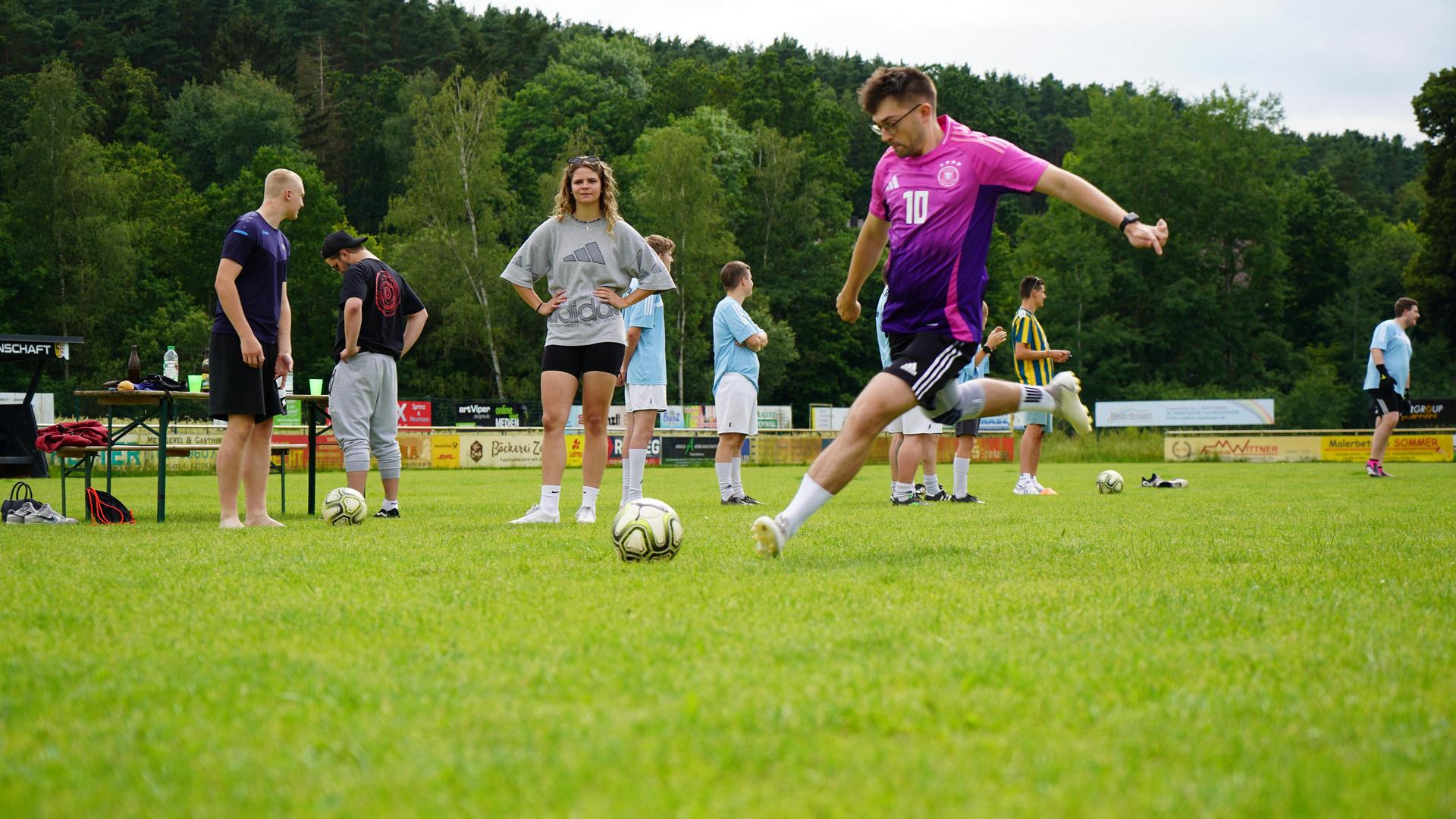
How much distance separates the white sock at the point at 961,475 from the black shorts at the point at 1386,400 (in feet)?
24.6

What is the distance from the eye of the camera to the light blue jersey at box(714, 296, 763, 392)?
1121 cm

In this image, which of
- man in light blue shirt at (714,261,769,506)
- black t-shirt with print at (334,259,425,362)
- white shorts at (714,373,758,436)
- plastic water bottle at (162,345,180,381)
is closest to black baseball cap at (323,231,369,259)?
black t-shirt with print at (334,259,425,362)

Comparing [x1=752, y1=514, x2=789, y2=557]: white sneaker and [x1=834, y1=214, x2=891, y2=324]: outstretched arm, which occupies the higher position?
[x1=834, y1=214, x2=891, y2=324]: outstretched arm

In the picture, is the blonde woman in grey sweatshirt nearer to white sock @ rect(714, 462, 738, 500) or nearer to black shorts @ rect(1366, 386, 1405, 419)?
white sock @ rect(714, 462, 738, 500)

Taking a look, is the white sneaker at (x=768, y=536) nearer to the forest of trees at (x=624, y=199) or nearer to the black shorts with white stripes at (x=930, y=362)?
the black shorts with white stripes at (x=930, y=362)

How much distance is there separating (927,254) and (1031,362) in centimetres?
732

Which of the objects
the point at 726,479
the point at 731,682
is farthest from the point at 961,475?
the point at 731,682

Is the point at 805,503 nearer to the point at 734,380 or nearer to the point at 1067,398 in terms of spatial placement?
the point at 1067,398

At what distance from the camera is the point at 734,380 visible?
448 inches

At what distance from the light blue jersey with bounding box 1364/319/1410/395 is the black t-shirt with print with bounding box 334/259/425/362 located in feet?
44.6

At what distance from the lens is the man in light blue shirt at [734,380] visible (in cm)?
1121

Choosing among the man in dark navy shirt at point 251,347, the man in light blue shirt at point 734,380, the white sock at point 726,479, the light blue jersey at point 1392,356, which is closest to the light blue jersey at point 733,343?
the man in light blue shirt at point 734,380

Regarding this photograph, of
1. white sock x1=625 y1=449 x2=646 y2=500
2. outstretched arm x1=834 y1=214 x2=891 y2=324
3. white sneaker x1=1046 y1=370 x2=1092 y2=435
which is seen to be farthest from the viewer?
white sock x1=625 y1=449 x2=646 y2=500

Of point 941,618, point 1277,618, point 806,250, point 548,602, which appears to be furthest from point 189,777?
point 806,250
